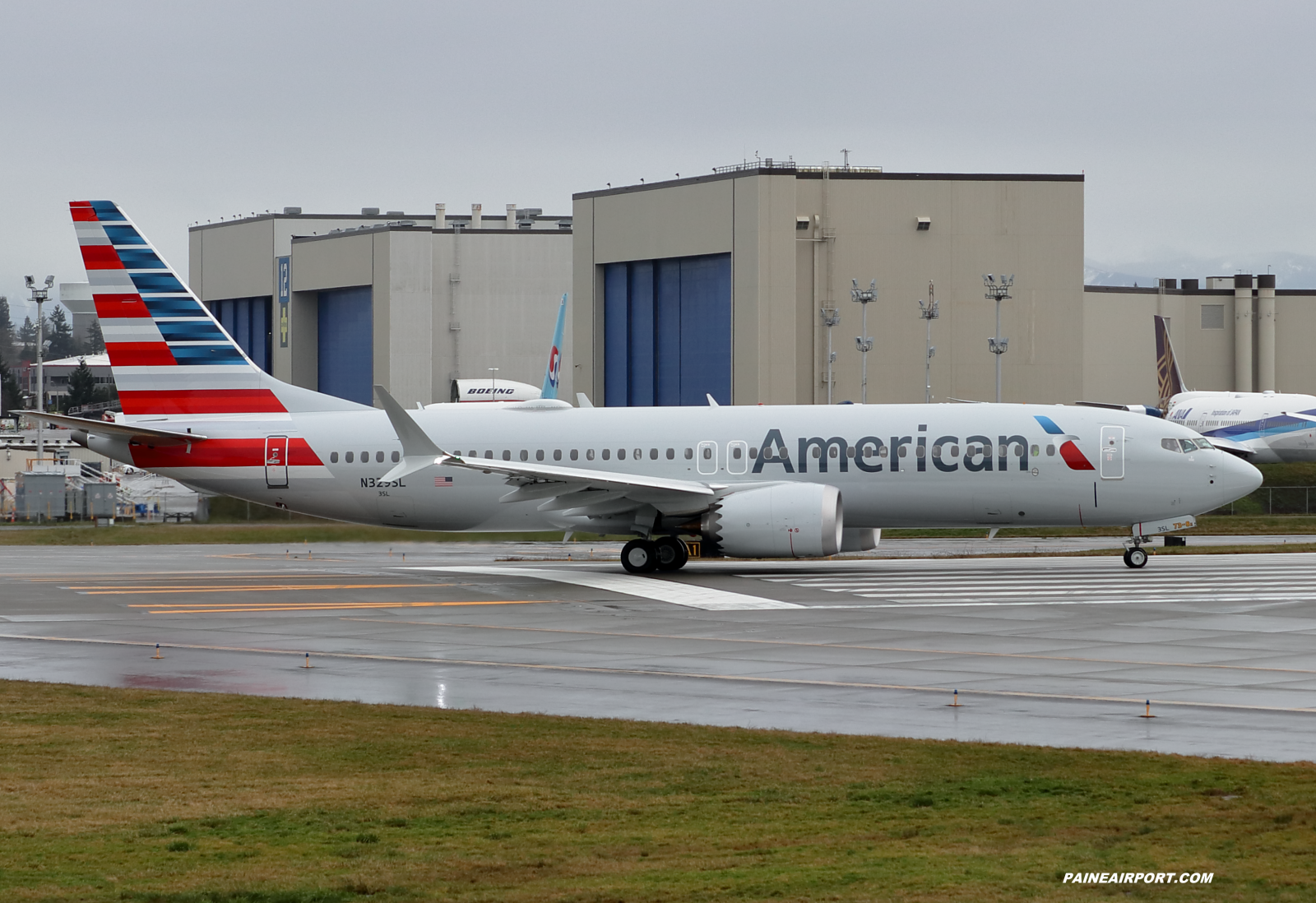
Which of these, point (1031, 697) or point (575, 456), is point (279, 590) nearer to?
point (575, 456)

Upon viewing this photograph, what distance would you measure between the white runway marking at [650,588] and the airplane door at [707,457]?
290 cm

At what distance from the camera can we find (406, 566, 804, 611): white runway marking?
2797 centimetres

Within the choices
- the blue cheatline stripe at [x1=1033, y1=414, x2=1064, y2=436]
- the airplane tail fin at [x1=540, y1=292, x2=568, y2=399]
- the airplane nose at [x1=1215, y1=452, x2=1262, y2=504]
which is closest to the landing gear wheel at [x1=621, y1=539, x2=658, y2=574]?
the blue cheatline stripe at [x1=1033, y1=414, x2=1064, y2=436]

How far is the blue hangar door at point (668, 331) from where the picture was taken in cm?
8738

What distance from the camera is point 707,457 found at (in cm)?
3453

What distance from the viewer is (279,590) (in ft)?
105

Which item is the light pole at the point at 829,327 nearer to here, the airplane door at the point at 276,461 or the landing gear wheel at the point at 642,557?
the landing gear wheel at the point at 642,557

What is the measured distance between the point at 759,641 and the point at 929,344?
6160cm

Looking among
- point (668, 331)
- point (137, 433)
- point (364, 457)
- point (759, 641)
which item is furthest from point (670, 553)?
point (668, 331)

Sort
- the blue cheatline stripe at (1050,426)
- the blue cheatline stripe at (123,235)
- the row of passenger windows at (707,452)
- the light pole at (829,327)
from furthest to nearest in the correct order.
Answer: the light pole at (829,327) → the blue cheatline stripe at (123,235) → the blue cheatline stripe at (1050,426) → the row of passenger windows at (707,452)

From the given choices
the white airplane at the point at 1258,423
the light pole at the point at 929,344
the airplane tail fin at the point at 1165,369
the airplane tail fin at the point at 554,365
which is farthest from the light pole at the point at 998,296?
the airplane tail fin at the point at 554,365

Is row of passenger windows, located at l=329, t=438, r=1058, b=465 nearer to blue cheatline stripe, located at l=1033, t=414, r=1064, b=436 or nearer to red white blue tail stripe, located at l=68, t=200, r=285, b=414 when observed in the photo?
blue cheatline stripe, located at l=1033, t=414, r=1064, b=436

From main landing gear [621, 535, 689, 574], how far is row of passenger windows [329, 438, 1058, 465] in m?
1.95

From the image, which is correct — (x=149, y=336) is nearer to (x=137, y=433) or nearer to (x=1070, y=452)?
(x=137, y=433)
